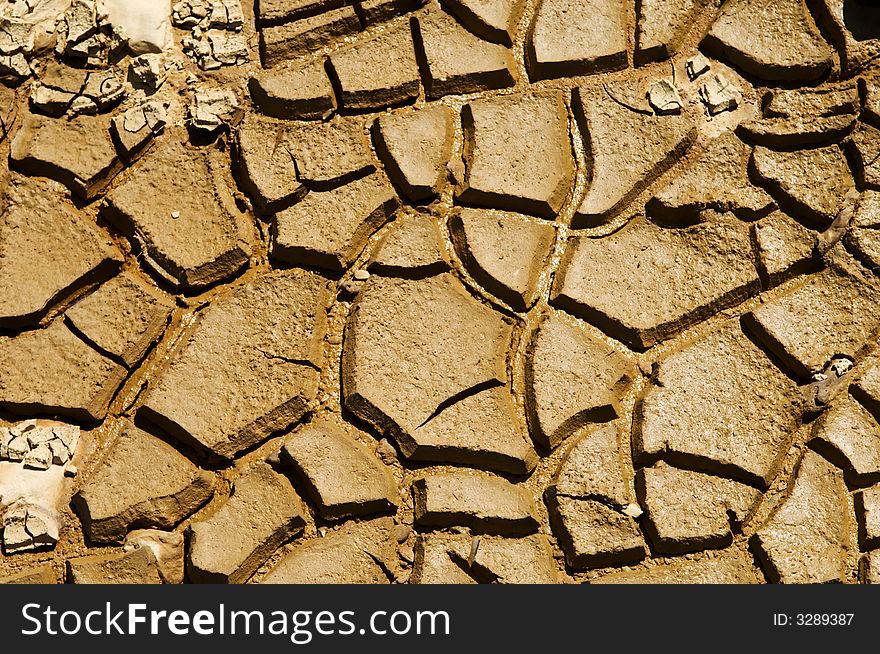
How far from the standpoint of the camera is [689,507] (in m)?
2.09

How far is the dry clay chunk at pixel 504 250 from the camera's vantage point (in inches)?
87.2

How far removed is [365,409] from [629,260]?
25.7 inches

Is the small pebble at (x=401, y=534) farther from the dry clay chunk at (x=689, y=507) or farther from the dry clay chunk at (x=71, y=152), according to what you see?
the dry clay chunk at (x=71, y=152)

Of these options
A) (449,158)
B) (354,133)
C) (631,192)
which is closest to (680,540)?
(631,192)

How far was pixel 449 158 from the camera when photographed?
2297 mm

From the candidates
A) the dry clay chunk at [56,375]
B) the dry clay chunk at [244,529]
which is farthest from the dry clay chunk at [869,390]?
the dry clay chunk at [56,375]

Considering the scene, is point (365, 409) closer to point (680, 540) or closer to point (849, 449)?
point (680, 540)

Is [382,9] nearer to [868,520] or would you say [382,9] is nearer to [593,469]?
[593,469]

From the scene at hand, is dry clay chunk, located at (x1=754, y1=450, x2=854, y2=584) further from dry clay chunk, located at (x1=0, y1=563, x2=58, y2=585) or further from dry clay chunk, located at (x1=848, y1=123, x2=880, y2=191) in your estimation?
dry clay chunk, located at (x1=0, y1=563, x2=58, y2=585)

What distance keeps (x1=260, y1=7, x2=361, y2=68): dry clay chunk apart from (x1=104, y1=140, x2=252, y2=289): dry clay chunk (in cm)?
29

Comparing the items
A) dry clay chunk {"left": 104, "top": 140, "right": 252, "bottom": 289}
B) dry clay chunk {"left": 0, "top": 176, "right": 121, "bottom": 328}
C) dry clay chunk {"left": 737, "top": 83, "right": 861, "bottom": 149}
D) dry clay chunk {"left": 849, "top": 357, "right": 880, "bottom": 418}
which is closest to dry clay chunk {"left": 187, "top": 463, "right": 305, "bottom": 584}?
dry clay chunk {"left": 104, "top": 140, "right": 252, "bottom": 289}

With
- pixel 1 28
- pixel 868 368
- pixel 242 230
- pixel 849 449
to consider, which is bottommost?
pixel 849 449

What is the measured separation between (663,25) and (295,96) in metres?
0.86

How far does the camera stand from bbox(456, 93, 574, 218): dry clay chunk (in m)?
2.27
